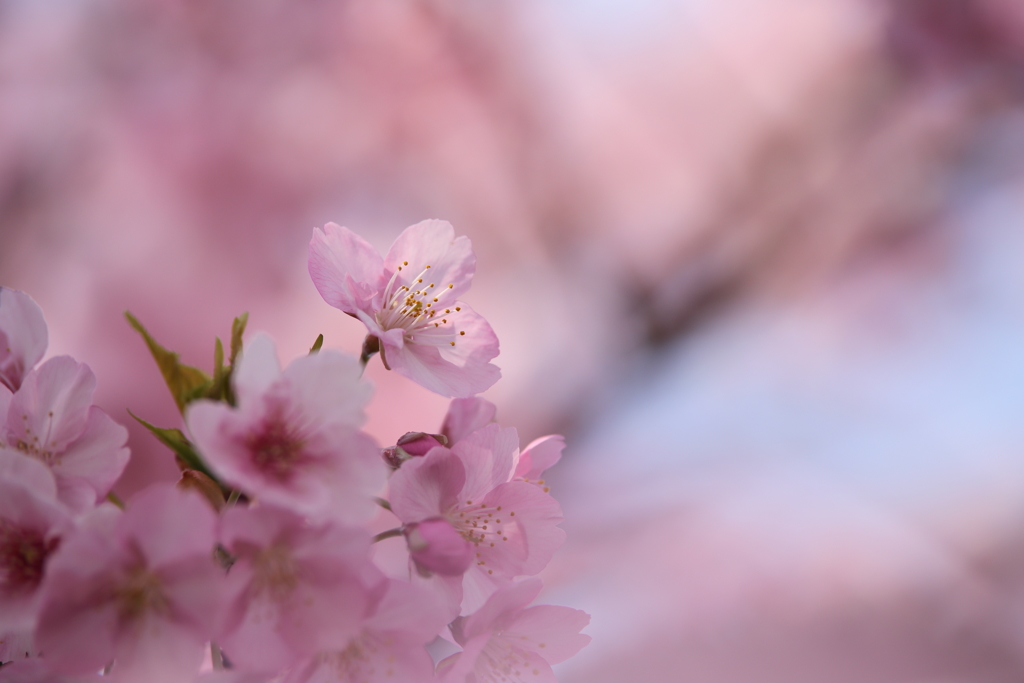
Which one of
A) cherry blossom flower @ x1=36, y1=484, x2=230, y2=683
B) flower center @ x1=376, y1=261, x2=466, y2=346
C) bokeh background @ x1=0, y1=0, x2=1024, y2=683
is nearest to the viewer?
cherry blossom flower @ x1=36, y1=484, x2=230, y2=683

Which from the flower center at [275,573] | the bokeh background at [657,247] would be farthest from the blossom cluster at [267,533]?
the bokeh background at [657,247]

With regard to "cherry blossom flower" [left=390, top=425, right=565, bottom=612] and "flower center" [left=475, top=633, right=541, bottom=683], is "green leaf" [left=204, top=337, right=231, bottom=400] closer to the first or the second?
"cherry blossom flower" [left=390, top=425, right=565, bottom=612]

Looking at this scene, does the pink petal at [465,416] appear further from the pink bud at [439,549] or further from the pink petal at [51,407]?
the pink petal at [51,407]

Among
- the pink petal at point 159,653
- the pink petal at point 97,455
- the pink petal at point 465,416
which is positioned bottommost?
the pink petal at point 159,653

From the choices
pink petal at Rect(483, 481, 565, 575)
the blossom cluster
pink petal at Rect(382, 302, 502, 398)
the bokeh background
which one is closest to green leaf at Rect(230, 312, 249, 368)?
the blossom cluster

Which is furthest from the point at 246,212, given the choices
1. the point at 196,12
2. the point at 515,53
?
the point at 515,53

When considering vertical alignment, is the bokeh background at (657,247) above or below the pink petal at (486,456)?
above

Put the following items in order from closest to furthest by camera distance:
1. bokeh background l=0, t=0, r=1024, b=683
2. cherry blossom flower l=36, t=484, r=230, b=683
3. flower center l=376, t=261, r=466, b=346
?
cherry blossom flower l=36, t=484, r=230, b=683 → flower center l=376, t=261, r=466, b=346 → bokeh background l=0, t=0, r=1024, b=683
